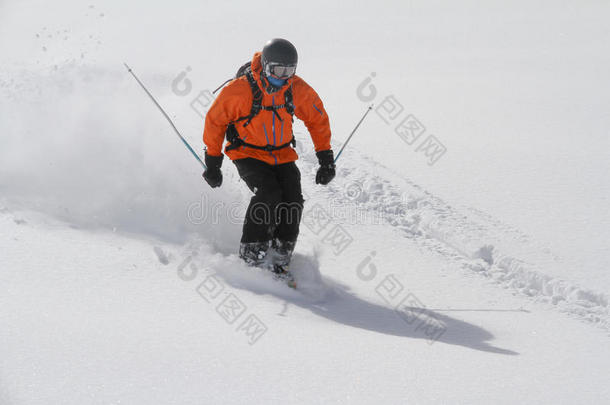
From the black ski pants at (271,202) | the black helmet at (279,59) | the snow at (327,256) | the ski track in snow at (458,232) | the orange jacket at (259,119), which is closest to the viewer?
the snow at (327,256)

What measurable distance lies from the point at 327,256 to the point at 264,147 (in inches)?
46.9

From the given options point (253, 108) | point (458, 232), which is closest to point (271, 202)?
point (253, 108)

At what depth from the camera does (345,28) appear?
58.9ft

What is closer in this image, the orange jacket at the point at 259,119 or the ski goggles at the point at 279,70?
the ski goggles at the point at 279,70

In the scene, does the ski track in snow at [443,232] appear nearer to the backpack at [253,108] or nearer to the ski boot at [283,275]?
the ski boot at [283,275]

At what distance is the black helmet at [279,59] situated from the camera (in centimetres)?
402

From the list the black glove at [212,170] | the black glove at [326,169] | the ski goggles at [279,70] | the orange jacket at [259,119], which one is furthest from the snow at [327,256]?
the ski goggles at [279,70]

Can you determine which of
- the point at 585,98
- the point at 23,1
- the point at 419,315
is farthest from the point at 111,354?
the point at 23,1

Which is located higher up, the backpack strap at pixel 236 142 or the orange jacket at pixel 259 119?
the orange jacket at pixel 259 119

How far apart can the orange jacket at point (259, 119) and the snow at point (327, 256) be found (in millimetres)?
871

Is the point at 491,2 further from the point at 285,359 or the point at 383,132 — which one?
the point at 285,359

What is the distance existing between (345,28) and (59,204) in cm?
1469

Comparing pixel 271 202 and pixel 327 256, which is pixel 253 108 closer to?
pixel 271 202

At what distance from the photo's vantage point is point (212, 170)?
442cm
